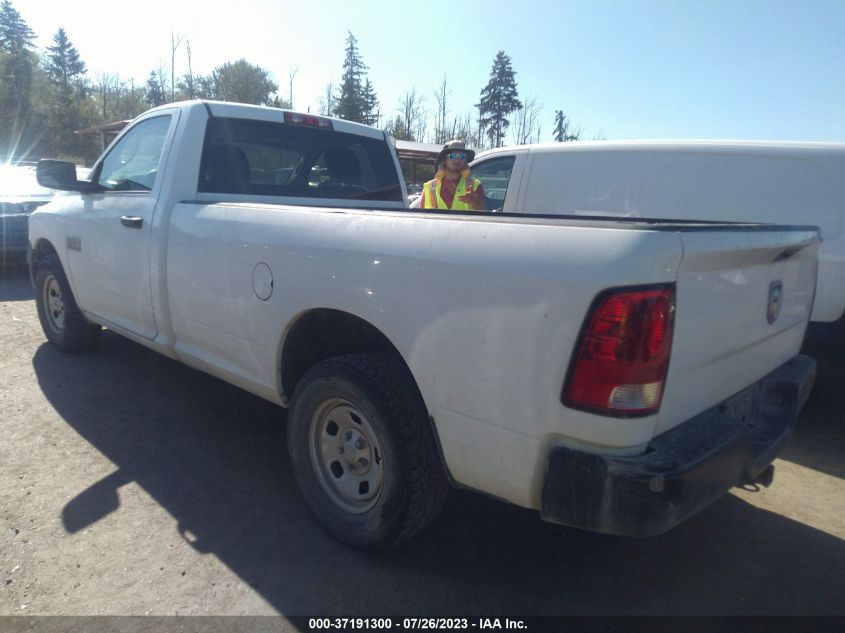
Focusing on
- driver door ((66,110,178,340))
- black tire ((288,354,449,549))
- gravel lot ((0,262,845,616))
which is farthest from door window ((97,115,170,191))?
black tire ((288,354,449,549))

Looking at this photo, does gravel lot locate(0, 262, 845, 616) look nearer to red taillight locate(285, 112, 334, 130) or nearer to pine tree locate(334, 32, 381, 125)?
red taillight locate(285, 112, 334, 130)

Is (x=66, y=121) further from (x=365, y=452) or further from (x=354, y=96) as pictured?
(x=365, y=452)

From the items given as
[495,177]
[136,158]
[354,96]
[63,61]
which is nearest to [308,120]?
[136,158]

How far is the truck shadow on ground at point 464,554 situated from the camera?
2.40 metres

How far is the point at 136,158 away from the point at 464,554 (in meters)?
3.54

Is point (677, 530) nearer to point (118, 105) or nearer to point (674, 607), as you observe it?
point (674, 607)

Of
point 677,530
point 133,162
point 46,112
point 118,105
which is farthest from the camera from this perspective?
point 118,105

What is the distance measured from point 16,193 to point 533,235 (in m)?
10.1

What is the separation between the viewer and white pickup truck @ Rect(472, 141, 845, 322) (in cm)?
413

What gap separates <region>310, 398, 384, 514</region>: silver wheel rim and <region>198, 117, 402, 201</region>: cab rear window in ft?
5.93

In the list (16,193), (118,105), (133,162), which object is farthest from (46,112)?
(133,162)

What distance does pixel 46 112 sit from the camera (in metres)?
44.8

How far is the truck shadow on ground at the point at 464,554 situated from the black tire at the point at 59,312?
5.40ft

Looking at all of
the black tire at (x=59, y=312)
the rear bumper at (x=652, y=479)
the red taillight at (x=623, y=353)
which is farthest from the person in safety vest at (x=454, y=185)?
the red taillight at (x=623, y=353)
